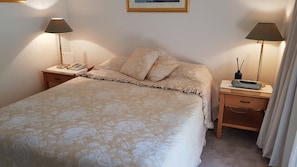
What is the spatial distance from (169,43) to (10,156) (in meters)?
2.14

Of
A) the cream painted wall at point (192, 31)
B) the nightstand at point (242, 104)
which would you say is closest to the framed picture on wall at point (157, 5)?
the cream painted wall at point (192, 31)

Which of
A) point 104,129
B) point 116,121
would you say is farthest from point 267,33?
point 104,129

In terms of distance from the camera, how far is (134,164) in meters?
1.35

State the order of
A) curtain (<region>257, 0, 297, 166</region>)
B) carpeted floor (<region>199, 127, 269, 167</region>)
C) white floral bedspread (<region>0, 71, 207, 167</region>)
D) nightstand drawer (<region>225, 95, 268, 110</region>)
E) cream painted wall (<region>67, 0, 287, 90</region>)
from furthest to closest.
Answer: cream painted wall (<region>67, 0, 287, 90</region>)
nightstand drawer (<region>225, 95, 268, 110</region>)
carpeted floor (<region>199, 127, 269, 167</region>)
curtain (<region>257, 0, 297, 166</region>)
white floral bedspread (<region>0, 71, 207, 167</region>)

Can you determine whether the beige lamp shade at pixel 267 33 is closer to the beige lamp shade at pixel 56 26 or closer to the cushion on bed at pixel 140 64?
the cushion on bed at pixel 140 64

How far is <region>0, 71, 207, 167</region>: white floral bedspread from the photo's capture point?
4.77ft

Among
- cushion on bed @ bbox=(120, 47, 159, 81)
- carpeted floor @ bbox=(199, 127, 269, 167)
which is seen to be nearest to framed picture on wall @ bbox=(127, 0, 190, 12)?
cushion on bed @ bbox=(120, 47, 159, 81)

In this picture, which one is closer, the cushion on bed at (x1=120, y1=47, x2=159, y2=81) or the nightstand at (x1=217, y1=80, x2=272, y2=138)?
the nightstand at (x1=217, y1=80, x2=272, y2=138)

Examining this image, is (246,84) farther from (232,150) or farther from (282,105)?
(232,150)

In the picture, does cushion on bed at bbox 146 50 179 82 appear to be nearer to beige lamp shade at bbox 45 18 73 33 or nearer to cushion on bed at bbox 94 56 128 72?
cushion on bed at bbox 94 56 128 72

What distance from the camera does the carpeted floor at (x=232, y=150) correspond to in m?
2.26

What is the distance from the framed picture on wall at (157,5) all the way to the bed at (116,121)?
1.88 ft

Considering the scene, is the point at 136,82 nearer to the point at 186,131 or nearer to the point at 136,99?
the point at 136,99

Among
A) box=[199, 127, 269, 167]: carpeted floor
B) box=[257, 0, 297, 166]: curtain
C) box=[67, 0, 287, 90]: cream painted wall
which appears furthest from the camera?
box=[67, 0, 287, 90]: cream painted wall
